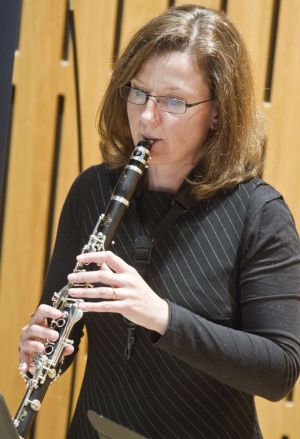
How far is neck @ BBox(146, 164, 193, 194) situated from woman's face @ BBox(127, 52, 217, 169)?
5 centimetres

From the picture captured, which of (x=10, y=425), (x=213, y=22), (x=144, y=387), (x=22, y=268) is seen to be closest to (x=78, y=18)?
(x=22, y=268)

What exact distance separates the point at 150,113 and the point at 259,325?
377 mm

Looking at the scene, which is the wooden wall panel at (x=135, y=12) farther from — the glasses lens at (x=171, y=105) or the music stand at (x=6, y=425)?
the music stand at (x=6, y=425)

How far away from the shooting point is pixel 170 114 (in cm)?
116

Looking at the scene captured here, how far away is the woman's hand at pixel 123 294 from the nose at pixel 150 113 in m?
0.26

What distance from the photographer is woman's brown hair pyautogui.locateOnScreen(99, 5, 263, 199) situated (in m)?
1.18

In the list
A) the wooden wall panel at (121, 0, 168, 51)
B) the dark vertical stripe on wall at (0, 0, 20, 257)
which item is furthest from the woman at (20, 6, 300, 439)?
the wooden wall panel at (121, 0, 168, 51)

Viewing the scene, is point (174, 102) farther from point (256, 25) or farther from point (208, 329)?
point (256, 25)

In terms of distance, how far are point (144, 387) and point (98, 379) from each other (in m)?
0.10

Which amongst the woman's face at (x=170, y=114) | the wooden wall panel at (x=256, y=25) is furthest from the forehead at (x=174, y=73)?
the wooden wall panel at (x=256, y=25)

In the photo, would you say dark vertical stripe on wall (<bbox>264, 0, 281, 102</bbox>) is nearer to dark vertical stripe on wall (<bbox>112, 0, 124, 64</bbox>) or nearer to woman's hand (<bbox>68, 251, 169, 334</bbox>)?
dark vertical stripe on wall (<bbox>112, 0, 124, 64</bbox>)

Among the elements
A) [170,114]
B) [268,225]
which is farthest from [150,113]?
[268,225]

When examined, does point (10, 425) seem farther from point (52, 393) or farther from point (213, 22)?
point (52, 393)

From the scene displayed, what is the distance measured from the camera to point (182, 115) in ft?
3.83
